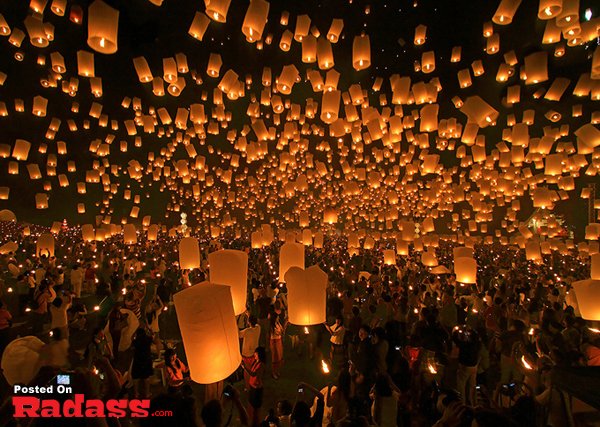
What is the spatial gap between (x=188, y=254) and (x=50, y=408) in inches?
237

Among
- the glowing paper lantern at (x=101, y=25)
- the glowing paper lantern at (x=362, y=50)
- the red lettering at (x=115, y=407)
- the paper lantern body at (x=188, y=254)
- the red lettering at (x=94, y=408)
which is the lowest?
the red lettering at (x=115, y=407)

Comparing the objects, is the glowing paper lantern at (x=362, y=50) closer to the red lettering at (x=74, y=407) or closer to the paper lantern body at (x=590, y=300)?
the paper lantern body at (x=590, y=300)

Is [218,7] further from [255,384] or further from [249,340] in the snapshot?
[255,384]

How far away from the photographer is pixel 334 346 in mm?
5273

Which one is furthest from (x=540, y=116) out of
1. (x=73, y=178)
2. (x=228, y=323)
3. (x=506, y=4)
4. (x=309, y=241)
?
(x=73, y=178)

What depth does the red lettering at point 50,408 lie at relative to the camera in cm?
253

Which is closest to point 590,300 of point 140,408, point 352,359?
point 352,359

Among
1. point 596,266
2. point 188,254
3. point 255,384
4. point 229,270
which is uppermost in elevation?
point 229,270

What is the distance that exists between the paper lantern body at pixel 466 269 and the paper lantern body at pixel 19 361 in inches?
316

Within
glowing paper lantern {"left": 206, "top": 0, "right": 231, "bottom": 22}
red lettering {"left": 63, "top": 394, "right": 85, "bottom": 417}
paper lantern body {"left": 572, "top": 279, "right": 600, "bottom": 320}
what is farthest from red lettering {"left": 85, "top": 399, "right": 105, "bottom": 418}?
paper lantern body {"left": 572, "top": 279, "right": 600, "bottom": 320}

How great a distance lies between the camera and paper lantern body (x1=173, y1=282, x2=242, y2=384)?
2.85 metres

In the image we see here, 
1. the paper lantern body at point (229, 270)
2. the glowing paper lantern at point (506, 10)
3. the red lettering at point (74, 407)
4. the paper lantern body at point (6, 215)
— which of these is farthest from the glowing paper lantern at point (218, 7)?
the paper lantern body at point (6, 215)

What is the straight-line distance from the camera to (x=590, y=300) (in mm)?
5469

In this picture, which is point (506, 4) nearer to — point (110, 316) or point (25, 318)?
point (110, 316)
